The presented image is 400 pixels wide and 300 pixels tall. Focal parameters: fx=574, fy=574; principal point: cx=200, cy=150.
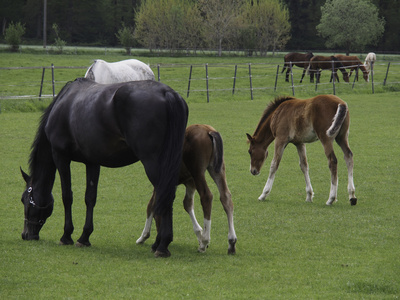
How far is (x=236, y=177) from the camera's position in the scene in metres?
10.1

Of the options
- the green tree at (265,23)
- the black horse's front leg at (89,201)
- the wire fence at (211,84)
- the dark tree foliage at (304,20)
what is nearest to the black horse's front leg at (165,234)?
the black horse's front leg at (89,201)

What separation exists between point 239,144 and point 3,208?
6886 millimetres

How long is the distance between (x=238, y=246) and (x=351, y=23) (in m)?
60.7

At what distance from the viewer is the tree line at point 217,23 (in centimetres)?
6188

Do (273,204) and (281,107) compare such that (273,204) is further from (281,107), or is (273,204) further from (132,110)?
(132,110)

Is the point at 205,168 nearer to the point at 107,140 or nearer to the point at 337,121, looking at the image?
the point at 107,140

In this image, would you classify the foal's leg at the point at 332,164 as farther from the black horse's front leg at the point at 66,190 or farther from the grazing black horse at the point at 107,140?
the black horse's front leg at the point at 66,190

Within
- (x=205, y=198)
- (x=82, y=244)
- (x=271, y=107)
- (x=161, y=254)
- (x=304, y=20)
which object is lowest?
(x=82, y=244)

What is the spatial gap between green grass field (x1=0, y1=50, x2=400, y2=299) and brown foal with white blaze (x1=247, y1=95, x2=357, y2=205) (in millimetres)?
504

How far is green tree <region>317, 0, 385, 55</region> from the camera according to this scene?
62.7m

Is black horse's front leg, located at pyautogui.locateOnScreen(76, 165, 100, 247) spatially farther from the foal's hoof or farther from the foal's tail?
the foal's tail

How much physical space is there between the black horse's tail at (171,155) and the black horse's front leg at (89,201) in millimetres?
988

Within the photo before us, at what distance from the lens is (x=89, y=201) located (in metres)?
5.96

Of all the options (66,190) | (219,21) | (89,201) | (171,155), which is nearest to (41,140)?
(66,190)
